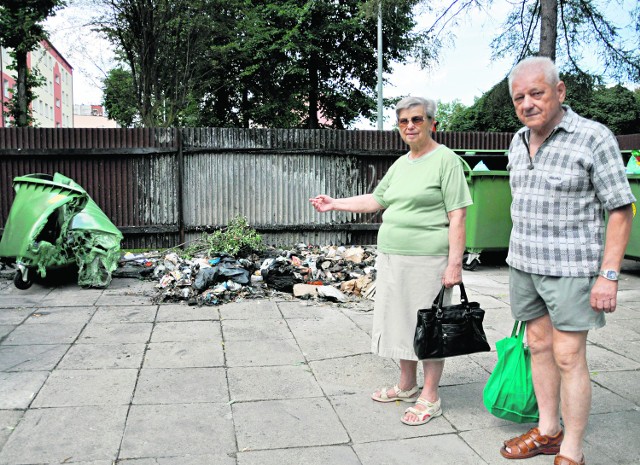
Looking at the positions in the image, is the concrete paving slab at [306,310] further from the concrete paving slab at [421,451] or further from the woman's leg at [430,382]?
the concrete paving slab at [421,451]

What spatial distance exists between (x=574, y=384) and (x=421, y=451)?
0.86 m

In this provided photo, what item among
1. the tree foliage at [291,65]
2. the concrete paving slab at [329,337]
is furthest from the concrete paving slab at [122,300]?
the tree foliage at [291,65]

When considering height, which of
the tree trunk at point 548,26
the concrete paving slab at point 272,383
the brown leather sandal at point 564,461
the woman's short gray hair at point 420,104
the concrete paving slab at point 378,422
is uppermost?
the tree trunk at point 548,26

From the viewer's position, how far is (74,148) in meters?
9.77

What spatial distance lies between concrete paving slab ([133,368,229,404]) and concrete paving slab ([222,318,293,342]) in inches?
36.4

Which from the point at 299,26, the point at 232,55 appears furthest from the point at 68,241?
the point at 299,26

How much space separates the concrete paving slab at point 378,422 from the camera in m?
3.33

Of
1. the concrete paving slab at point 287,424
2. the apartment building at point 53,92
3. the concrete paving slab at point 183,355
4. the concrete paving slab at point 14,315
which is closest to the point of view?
the concrete paving slab at point 287,424

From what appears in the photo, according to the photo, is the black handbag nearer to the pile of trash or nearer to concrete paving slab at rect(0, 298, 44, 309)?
the pile of trash

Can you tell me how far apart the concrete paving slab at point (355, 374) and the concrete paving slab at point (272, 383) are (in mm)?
83

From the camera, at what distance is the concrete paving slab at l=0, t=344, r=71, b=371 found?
174 inches

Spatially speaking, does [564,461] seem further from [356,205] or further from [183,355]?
[183,355]

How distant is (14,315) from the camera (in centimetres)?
607

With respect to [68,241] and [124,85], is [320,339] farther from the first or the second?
[124,85]
